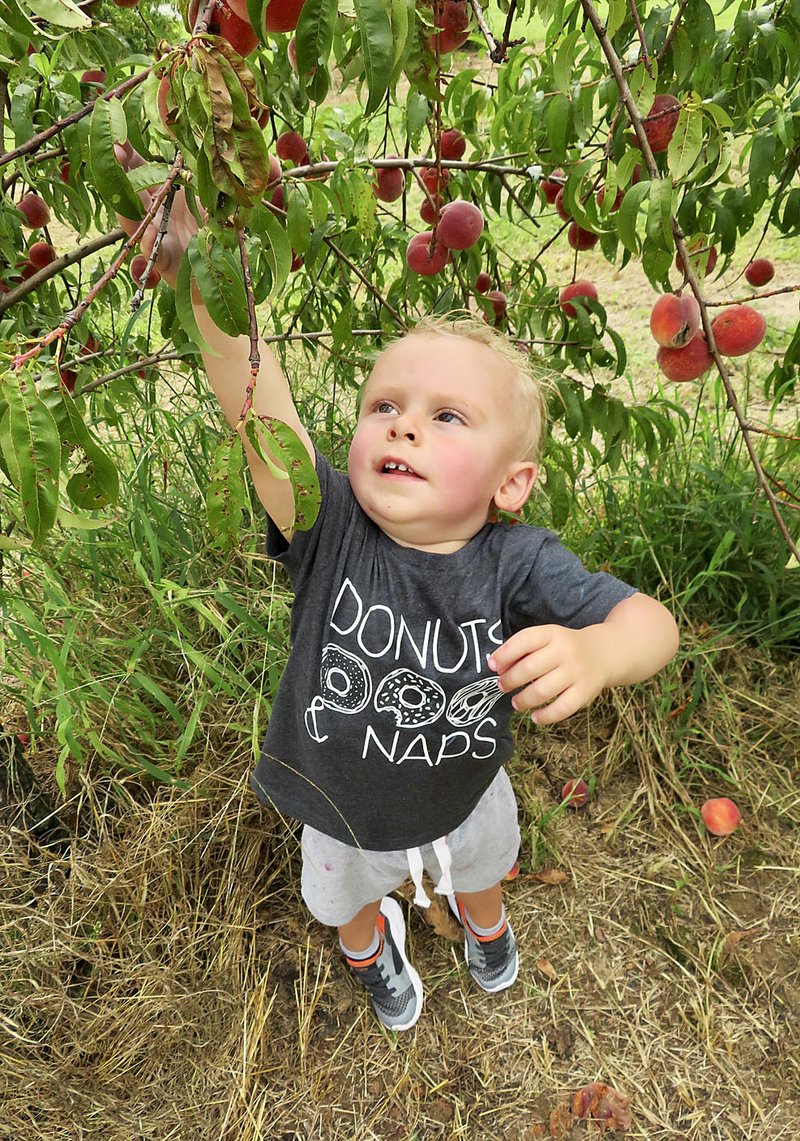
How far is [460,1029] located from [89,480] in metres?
1.41

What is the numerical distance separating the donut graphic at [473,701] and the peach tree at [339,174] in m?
0.48

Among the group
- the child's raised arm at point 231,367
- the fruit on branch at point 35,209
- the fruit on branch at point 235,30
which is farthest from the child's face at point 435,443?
the fruit on branch at point 35,209

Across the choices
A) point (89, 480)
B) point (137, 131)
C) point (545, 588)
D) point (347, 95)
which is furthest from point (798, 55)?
point (347, 95)

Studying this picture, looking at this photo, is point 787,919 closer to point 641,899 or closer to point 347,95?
point 641,899

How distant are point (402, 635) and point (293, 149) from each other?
3.09 feet

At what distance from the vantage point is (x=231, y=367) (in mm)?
1033

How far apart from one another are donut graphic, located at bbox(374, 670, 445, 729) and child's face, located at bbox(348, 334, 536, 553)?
7.8 inches

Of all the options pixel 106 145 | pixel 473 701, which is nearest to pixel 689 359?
pixel 473 701

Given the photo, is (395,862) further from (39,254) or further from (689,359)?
(39,254)

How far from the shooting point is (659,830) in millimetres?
1976

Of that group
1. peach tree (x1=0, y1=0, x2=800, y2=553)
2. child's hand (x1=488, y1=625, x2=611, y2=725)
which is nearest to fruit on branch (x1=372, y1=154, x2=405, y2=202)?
peach tree (x1=0, y1=0, x2=800, y2=553)

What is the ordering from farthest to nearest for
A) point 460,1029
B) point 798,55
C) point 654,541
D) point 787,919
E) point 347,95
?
point 347,95
point 654,541
point 787,919
point 460,1029
point 798,55

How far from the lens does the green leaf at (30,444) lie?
65 cm

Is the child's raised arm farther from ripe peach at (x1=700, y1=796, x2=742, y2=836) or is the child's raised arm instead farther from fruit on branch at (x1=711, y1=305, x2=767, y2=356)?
ripe peach at (x1=700, y1=796, x2=742, y2=836)
